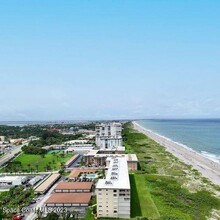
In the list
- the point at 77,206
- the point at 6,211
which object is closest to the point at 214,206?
the point at 77,206

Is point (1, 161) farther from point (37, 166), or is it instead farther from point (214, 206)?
point (214, 206)

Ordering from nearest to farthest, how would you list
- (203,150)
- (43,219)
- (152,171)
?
(43,219), (152,171), (203,150)

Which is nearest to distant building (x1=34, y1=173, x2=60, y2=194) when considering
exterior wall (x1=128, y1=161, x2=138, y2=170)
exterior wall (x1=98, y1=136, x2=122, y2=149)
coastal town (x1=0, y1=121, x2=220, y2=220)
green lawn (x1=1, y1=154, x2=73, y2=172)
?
coastal town (x1=0, y1=121, x2=220, y2=220)

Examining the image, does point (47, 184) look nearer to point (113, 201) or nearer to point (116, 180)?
point (116, 180)

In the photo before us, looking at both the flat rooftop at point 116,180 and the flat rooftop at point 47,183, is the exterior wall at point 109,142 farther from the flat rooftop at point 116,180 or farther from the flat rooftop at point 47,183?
the flat rooftop at point 116,180

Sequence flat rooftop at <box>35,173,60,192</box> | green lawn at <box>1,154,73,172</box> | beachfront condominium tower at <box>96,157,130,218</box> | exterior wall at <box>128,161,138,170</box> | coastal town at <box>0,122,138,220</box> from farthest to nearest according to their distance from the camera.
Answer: green lawn at <box>1,154,73,172</box> → exterior wall at <box>128,161,138,170</box> → flat rooftop at <box>35,173,60,192</box> → coastal town at <box>0,122,138,220</box> → beachfront condominium tower at <box>96,157,130,218</box>

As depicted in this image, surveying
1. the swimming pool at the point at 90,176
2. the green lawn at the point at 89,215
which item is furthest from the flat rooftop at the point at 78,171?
the green lawn at the point at 89,215

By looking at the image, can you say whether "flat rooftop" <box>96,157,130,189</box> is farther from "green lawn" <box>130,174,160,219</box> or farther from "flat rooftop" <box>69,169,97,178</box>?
"flat rooftop" <box>69,169,97,178</box>
